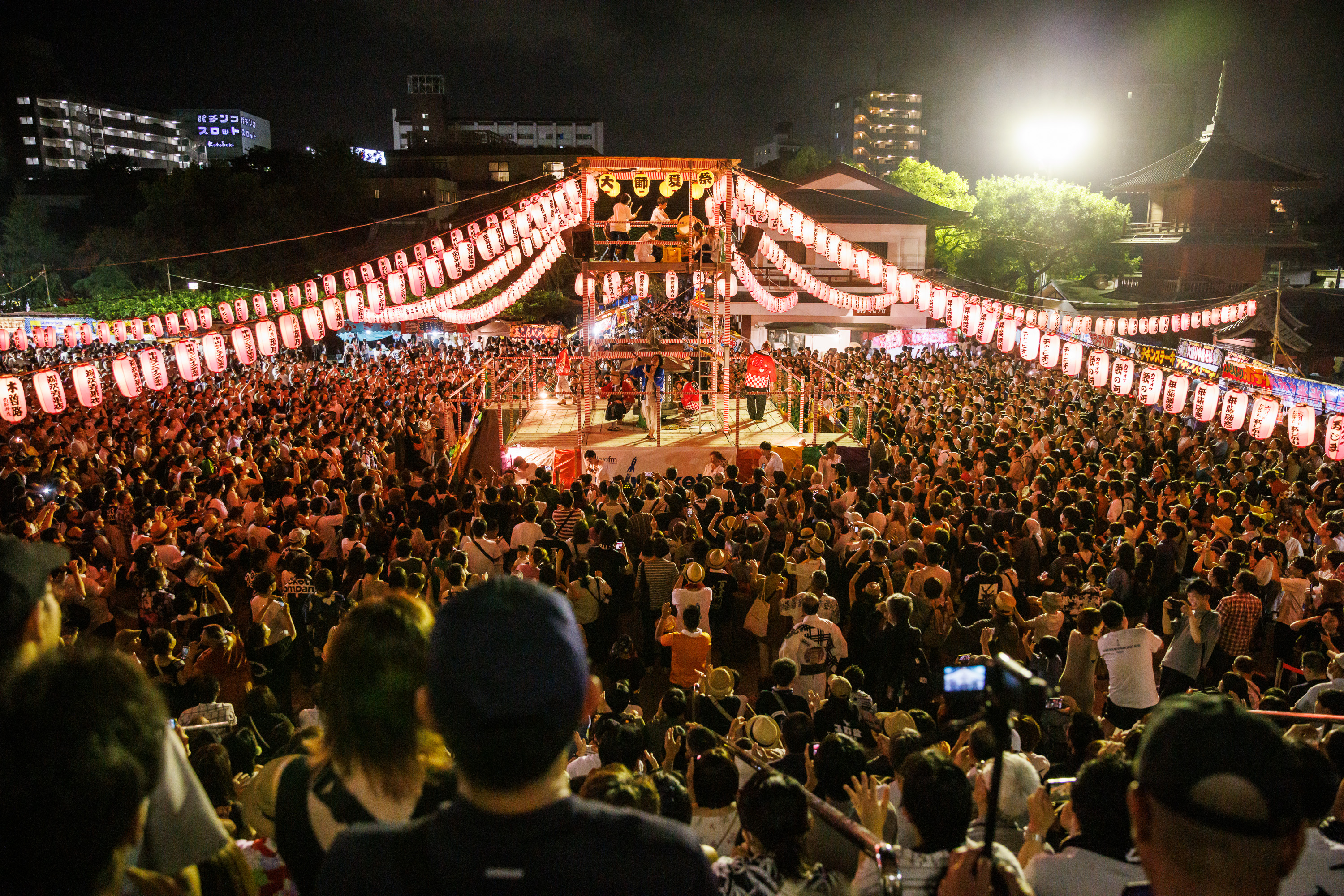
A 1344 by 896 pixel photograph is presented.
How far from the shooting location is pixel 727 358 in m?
15.4

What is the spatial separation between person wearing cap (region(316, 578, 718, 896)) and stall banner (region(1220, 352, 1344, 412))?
42.2ft

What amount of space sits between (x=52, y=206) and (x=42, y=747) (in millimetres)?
54574

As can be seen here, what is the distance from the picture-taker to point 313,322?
45.8ft

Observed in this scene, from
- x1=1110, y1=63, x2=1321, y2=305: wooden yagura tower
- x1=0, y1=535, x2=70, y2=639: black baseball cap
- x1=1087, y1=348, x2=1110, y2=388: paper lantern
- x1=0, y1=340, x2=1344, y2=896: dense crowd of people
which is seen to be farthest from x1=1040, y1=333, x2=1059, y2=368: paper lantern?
x1=1110, y1=63, x2=1321, y2=305: wooden yagura tower

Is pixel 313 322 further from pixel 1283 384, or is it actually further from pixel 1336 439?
pixel 1283 384

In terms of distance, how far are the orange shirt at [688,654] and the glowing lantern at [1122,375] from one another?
35.7ft

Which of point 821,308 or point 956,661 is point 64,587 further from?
point 821,308

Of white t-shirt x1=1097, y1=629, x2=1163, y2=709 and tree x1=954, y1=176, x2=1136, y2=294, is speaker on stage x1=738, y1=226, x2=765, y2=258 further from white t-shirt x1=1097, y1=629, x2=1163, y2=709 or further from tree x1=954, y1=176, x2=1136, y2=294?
tree x1=954, y1=176, x2=1136, y2=294

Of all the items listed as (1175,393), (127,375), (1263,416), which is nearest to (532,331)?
(127,375)

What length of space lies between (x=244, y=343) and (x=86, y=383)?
87.8 inches

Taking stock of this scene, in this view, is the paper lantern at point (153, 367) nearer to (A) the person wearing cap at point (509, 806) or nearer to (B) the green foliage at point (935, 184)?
(A) the person wearing cap at point (509, 806)

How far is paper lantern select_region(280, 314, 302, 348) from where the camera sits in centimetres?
1371

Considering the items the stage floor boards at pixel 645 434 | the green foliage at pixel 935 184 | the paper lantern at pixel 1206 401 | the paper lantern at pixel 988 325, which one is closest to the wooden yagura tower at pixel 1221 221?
the green foliage at pixel 935 184

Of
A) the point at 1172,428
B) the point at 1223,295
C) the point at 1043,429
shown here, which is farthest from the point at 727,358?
the point at 1223,295
